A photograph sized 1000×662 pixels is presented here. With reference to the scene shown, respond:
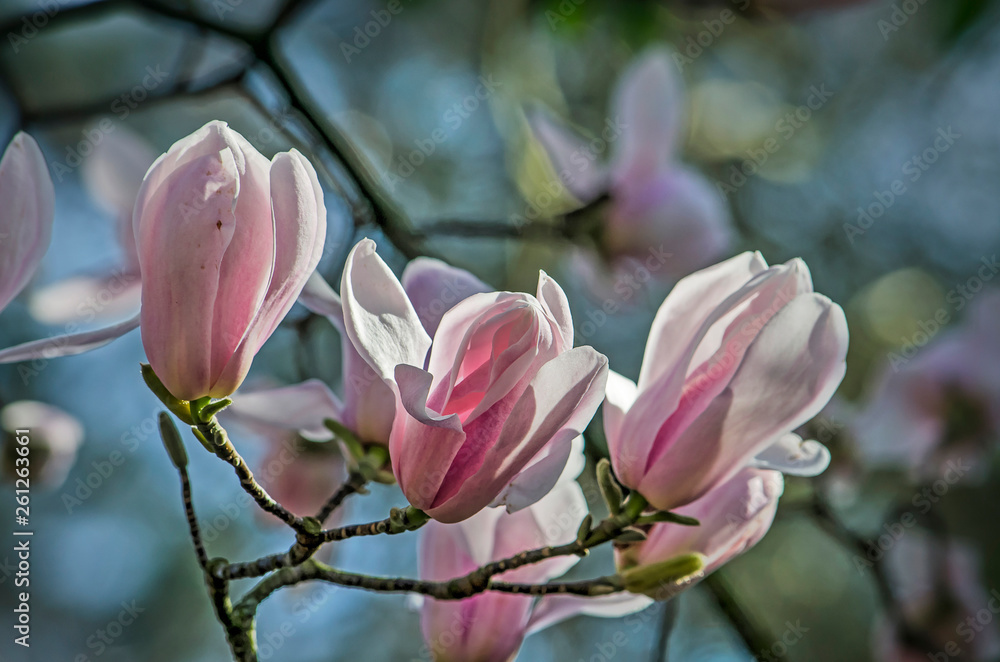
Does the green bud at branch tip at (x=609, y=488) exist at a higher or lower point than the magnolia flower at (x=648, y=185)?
higher

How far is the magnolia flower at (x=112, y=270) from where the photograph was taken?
836mm

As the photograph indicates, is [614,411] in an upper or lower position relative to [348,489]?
upper

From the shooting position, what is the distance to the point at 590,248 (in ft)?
4.76

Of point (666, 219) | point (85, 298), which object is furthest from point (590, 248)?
point (85, 298)

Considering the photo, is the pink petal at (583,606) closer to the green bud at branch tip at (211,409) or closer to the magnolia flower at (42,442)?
the green bud at branch tip at (211,409)

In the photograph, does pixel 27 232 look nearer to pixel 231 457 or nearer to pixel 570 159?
pixel 231 457

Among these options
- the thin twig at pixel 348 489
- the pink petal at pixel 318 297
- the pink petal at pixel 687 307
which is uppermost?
the pink petal at pixel 687 307

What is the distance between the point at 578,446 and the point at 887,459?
117cm

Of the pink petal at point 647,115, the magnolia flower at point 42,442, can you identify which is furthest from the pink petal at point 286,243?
the pink petal at point 647,115

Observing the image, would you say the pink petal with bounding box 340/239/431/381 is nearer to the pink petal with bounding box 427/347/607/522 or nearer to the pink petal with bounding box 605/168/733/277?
the pink petal with bounding box 427/347/607/522

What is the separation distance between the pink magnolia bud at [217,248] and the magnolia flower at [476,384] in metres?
0.04

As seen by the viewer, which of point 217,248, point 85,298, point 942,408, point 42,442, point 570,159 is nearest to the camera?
point 217,248

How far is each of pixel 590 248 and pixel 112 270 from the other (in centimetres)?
77

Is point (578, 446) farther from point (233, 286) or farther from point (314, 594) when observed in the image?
point (314, 594)
